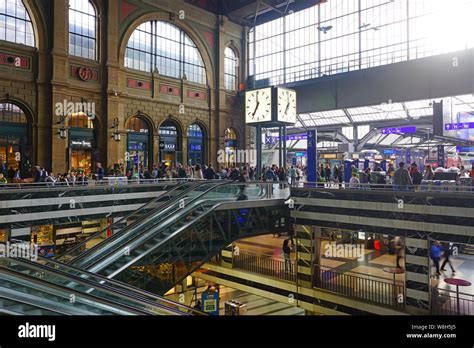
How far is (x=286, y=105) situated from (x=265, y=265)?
8262mm

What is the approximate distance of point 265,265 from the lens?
18.6m

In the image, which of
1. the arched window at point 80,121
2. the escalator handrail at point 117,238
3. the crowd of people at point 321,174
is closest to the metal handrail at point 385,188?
the crowd of people at point 321,174

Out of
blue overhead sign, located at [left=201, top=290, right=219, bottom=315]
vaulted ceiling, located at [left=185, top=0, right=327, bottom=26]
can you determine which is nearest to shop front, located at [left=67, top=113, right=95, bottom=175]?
blue overhead sign, located at [left=201, top=290, right=219, bottom=315]

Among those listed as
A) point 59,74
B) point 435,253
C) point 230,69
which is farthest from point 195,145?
point 435,253

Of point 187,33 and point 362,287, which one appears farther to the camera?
point 187,33

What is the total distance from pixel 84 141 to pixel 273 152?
20543mm

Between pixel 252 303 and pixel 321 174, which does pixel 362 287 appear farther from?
pixel 321 174

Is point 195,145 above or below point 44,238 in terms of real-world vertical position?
above

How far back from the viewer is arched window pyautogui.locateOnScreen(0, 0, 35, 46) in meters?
18.8

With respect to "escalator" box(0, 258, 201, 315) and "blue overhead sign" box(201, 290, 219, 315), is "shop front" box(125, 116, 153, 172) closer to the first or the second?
"blue overhead sign" box(201, 290, 219, 315)

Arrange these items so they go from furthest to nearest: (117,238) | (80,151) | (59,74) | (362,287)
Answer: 1. (80,151)
2. (59,74)
3. (362,287)
4. (117,238)

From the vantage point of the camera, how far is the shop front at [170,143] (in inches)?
1048
